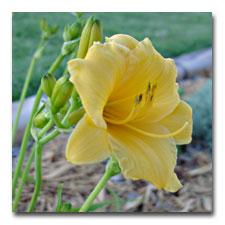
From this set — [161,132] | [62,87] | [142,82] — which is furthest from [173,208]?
[62,87]

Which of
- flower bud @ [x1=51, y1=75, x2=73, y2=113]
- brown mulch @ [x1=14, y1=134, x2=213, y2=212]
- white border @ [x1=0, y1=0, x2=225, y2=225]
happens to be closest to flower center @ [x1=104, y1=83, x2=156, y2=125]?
flower bud @ [x1=51, y1=75, x2=73, y2=113]

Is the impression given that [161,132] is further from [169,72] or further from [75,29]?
[75,29]

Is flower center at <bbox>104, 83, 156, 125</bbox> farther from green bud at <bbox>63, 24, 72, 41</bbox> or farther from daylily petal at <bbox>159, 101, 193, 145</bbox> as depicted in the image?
green bud at <bbox>63, 24, 72, 41</bbox>

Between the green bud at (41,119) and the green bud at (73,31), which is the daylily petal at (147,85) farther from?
the green bud at (73,31)

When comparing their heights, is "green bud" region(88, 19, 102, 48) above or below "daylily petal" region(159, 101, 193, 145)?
above
